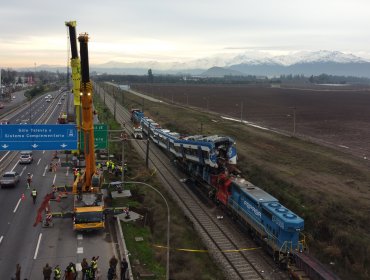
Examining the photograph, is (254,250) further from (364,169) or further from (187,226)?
(364,169)

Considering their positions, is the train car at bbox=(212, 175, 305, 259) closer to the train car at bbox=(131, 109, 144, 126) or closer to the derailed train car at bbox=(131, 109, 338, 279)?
the derailed train car at bbox=(131, 109, 338, 279)

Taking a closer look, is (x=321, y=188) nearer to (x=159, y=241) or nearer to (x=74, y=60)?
(x=159, y=241)

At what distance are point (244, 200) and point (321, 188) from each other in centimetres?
1245

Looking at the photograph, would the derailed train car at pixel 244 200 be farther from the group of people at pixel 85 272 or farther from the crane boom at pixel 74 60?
the crane boom at pixel 74 60

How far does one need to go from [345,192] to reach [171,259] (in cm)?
2152

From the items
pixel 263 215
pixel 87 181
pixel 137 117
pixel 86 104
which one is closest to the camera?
pixel 263 215

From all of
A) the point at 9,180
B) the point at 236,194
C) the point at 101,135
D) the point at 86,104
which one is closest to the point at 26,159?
the point at 9,180

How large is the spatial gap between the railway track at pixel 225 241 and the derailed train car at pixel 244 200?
35.2 inches

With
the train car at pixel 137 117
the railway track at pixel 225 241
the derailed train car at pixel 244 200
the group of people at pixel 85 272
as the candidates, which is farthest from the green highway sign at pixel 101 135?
the train car at pixel 137 117

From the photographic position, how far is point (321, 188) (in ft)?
141

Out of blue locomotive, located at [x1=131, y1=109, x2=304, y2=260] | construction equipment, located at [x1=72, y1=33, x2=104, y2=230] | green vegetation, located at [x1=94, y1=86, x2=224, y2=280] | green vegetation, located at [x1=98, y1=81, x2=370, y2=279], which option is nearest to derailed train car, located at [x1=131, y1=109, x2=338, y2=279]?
blue locomotive, located at [x1=131, y1=109, x2=304, y2=260]

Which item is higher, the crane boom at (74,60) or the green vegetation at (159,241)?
the crane boom at (74,60)

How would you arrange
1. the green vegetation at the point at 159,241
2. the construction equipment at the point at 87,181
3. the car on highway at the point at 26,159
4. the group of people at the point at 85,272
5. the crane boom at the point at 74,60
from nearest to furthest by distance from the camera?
the group of people at the point at 85,272 → the green vegetation at the point at 159,241 → the construction equipment at the point at 87,181 → the crane boom at the point at 74,60 → the car on highway at the point at 26,159

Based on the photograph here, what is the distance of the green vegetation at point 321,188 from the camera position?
1225 inches
